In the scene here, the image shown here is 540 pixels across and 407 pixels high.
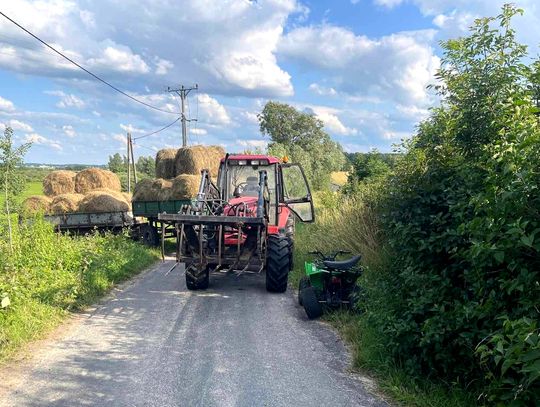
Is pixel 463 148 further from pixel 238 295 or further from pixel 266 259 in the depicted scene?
pixel 238 295

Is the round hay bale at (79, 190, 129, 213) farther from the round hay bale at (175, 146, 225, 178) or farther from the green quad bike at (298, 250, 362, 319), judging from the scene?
the green quad bike at (298, 250, 362, 319)

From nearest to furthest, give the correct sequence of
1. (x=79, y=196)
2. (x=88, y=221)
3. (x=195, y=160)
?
(x=88, y=221) < (x=79, y=196) < (x=195, y=160)

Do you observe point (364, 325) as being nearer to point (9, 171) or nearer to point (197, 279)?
point (197, 279)

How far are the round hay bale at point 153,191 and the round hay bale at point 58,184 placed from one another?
12.1ft

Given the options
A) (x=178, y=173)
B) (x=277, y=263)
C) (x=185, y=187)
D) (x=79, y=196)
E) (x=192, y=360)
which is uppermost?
(x=178, y=173)

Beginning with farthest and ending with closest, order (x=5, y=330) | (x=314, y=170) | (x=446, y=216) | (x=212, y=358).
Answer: (x=314, y=170) < (x=5, y=330) < (x=212, y=358) < (x=446, y=216)

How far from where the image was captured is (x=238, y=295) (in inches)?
325

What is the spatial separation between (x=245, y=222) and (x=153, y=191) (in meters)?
7.93

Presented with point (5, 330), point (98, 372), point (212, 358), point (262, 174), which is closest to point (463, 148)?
point (212, 358)

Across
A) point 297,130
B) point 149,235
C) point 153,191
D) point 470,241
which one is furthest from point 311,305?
point 297,130

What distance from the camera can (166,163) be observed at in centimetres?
1717

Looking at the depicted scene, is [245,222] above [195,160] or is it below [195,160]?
below

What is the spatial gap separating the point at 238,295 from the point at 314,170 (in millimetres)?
31669

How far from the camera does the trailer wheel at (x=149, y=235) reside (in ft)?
47.1
